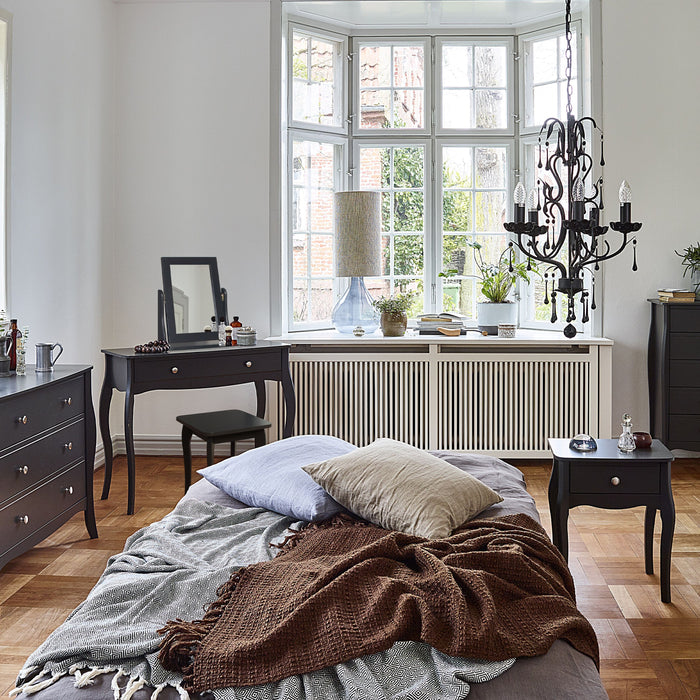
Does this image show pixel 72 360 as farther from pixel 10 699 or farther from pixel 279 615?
pixel 279 615

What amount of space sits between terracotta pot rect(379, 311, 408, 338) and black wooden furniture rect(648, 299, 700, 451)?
1.56 meters

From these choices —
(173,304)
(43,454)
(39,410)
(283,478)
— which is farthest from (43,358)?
(283,478)

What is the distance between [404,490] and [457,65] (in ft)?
12.9

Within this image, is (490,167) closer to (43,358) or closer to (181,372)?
(181,372)

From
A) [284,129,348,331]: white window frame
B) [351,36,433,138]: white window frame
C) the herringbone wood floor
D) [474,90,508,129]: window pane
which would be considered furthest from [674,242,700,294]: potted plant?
[284,129,348,331]: white window frame

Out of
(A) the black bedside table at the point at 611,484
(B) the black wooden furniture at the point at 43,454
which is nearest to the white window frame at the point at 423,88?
(B) the black wooden furniture at the point at 43,454

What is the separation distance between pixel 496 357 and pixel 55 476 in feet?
8.90

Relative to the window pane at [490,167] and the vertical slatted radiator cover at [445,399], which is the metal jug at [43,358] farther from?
the window pane at [490,167]

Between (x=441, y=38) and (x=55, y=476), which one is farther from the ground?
(x=441, y=38)

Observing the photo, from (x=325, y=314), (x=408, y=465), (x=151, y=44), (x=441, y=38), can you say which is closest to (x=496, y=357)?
(x=325, y=314)

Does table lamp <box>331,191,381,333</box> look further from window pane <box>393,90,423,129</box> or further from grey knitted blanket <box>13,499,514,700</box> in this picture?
grey knitted blanket <box>13,499,514,700</box>

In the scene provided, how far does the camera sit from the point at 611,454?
284 centimetres

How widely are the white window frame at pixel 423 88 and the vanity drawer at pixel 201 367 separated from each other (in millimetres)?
1907

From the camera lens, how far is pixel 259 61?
494 centimetres
